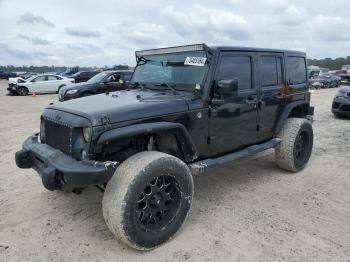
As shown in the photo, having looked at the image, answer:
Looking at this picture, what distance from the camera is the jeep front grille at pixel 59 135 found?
11.8 feet

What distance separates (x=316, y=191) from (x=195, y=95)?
2310 millimetres

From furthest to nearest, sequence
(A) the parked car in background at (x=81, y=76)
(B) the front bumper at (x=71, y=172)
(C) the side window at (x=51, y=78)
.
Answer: (A) the parked car in background at (x=81, y=76) < (C) the side window at (x=51, y=78) < (B) the front bumper at (x=71, y=172)

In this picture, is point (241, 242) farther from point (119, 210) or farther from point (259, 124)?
point (259, 124)

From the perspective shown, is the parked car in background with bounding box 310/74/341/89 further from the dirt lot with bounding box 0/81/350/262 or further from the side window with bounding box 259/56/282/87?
the side window with bounding box 259/56/282/87

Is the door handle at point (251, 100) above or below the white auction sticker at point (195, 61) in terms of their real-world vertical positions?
below

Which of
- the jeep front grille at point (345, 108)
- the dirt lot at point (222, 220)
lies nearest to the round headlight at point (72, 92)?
the dirt lot at point (222, 220)

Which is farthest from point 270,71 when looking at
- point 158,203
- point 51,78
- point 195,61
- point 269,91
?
point 51,78

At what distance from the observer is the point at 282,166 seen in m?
5.76

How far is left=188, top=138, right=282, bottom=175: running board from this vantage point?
13.3ft

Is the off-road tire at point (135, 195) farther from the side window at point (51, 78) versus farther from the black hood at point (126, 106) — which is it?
the side window at point (51, 78)

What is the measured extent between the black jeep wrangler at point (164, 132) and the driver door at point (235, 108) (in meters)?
0.01

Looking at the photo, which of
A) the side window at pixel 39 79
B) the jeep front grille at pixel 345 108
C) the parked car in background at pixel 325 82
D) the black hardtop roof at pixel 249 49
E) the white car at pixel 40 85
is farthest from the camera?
the parked car in background at pixel 325 82

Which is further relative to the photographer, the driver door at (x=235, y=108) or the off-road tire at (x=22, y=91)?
the off-road tire at (x=22, y=91)

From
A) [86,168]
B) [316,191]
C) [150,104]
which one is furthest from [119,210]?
[316,191]
